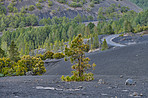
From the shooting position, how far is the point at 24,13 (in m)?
189

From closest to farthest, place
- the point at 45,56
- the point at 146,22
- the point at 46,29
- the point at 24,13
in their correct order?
1. the point at 45,56
2. the point at 146,22
3. the point at 46,29
4. the point at 24,13

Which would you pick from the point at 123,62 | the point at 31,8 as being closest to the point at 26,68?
the point at 123,62

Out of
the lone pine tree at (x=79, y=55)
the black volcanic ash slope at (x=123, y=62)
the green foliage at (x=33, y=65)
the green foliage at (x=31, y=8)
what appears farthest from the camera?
the green foliage at (x=31, y=8)

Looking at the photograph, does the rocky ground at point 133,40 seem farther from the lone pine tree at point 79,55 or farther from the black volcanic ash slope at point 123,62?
the lone pine tree at point 79,55

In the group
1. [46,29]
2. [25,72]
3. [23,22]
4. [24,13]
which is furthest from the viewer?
[24,13]

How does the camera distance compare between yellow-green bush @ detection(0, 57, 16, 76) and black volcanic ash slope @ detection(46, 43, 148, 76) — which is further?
yellow-green bush @ detection(0, 57, 16, 76)

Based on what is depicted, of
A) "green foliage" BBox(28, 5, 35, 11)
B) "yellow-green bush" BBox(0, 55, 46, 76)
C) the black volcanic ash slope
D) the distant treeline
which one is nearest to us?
the black volcanic ash slope

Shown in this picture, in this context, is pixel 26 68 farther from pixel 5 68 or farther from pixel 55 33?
pixel 55 33

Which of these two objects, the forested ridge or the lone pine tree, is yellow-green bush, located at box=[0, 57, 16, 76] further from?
the lone pine tree

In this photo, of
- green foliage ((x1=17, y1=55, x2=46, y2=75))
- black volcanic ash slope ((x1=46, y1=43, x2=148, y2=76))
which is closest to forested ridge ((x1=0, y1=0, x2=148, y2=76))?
green foliage ((x1=17, y1=55, x2=46, y2=75))

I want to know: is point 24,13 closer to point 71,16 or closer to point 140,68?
point 71,16

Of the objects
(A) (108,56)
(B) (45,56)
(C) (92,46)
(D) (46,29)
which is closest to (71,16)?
(D) (46,29)

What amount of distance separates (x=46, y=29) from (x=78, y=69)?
356ft

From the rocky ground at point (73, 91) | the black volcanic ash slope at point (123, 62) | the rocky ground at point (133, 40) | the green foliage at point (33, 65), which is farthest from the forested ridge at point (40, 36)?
the rocky ground at point (73, 91)
